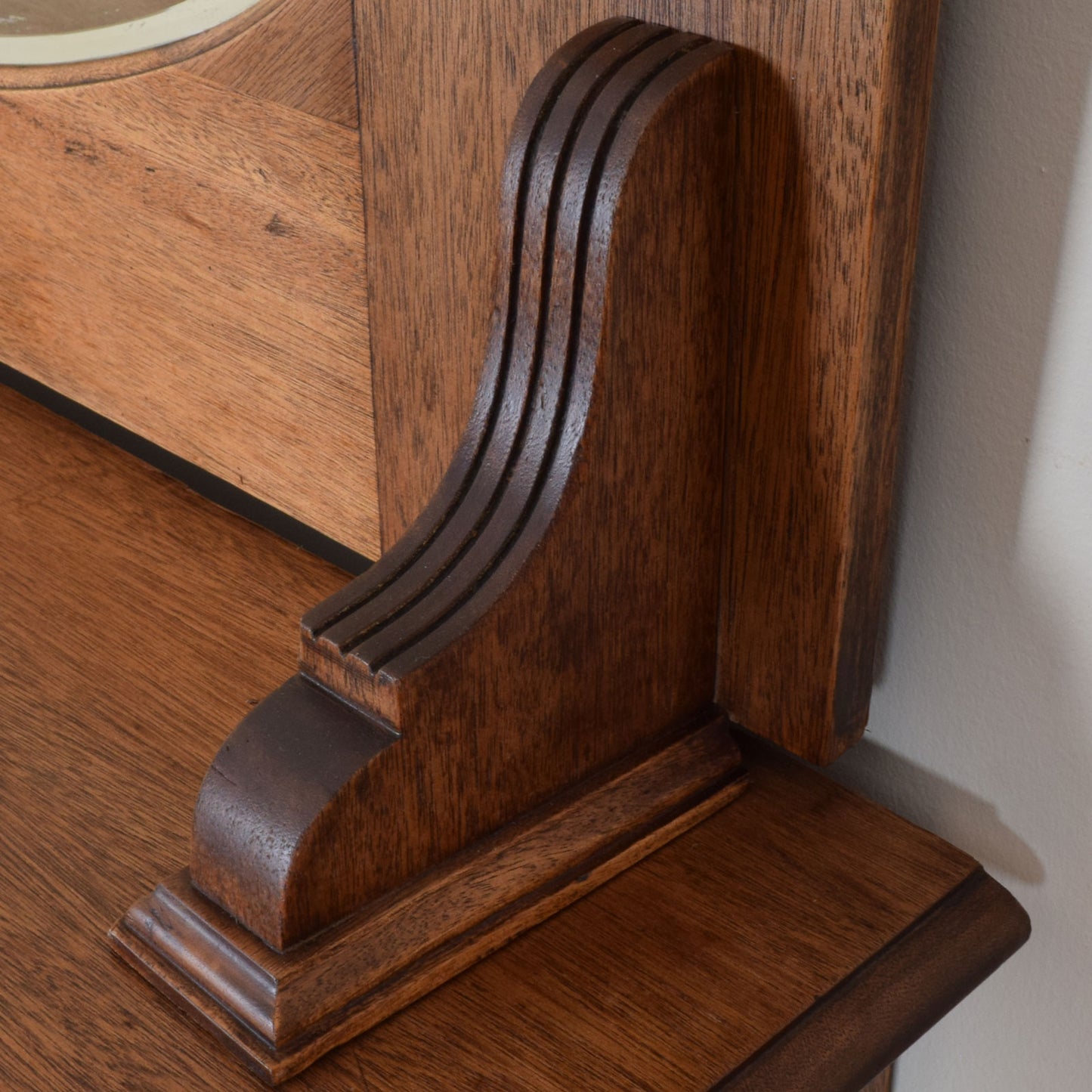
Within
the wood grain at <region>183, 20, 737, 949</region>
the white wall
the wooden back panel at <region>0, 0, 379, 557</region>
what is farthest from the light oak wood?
the wooden back panel at <region>0, 0, 379, 557</region>

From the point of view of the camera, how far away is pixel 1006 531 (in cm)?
54

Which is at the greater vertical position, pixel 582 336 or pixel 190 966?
pixel 582 336

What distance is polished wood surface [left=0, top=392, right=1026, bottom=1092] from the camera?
478 mm

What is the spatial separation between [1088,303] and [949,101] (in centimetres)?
9

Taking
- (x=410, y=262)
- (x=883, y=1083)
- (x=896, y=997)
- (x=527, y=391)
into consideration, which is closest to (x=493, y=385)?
(x=527, y=391)

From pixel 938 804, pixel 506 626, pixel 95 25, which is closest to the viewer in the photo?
pixel 506 626

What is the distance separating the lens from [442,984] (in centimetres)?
51

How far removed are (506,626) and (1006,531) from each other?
206mm

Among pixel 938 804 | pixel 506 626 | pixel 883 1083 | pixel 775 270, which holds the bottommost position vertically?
pixel 883 1083

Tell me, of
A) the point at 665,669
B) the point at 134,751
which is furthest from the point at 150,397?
the point at 665,669

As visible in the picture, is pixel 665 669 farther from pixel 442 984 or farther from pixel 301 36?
pixel 301 36

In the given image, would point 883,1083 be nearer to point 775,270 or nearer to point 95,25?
point 775,270

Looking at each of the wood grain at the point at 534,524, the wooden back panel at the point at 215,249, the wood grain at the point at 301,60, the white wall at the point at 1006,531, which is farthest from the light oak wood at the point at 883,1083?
the wood grain at the point at 301,60

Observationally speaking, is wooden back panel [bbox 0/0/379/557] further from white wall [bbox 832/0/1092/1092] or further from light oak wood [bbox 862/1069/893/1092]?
light oak wood [bbox 862/1069/893/1092]
